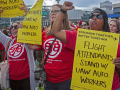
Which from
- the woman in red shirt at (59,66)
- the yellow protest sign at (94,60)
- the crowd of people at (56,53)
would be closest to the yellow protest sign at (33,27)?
the crowd of people at (56,53)

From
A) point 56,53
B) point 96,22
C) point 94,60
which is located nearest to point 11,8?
point 56,53

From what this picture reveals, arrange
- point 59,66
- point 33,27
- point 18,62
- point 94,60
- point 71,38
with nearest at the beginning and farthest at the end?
1. point 94,60
2. point 71,38
3. point 59,66
4. point 33,27
5. point 18,62

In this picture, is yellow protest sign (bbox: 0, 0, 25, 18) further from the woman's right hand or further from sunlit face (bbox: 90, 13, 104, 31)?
sunlit face (bbox: 90, 13, 104, 31)

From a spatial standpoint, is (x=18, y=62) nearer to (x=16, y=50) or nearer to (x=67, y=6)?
(x=16, y=50)

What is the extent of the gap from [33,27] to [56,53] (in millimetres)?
628

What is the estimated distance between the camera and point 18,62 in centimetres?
277

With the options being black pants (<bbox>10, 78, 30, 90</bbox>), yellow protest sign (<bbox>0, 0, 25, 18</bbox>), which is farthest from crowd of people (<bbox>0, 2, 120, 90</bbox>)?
yellow protest sign (<bbox>0, 0, 25, 18</bbox>)

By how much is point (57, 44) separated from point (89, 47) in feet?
2.06

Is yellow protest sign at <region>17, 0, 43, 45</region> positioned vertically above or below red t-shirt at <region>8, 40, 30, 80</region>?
above

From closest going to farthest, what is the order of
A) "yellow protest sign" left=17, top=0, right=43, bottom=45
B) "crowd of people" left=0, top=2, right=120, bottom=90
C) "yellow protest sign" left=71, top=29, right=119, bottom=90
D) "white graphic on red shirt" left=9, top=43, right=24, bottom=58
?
"yellow protest sign" left=71, top=29, right=119, bottom=90, "crowd of people" left=0, top=2, right=120, bottom=90, "yellow protest sign" left=17, top=0, right=43, bottom=45, "white graphic on red shirt" left=9, top=43, right=24, bottom=58

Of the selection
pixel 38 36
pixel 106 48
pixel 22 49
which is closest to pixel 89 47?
pixel 106 48

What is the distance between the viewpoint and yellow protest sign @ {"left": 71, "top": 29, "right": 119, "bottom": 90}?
160 cm

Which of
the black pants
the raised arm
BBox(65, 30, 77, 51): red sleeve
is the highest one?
the raised arm

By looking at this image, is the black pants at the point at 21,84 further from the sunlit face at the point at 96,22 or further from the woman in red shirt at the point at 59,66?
the sunlit face at the point at 96,22
